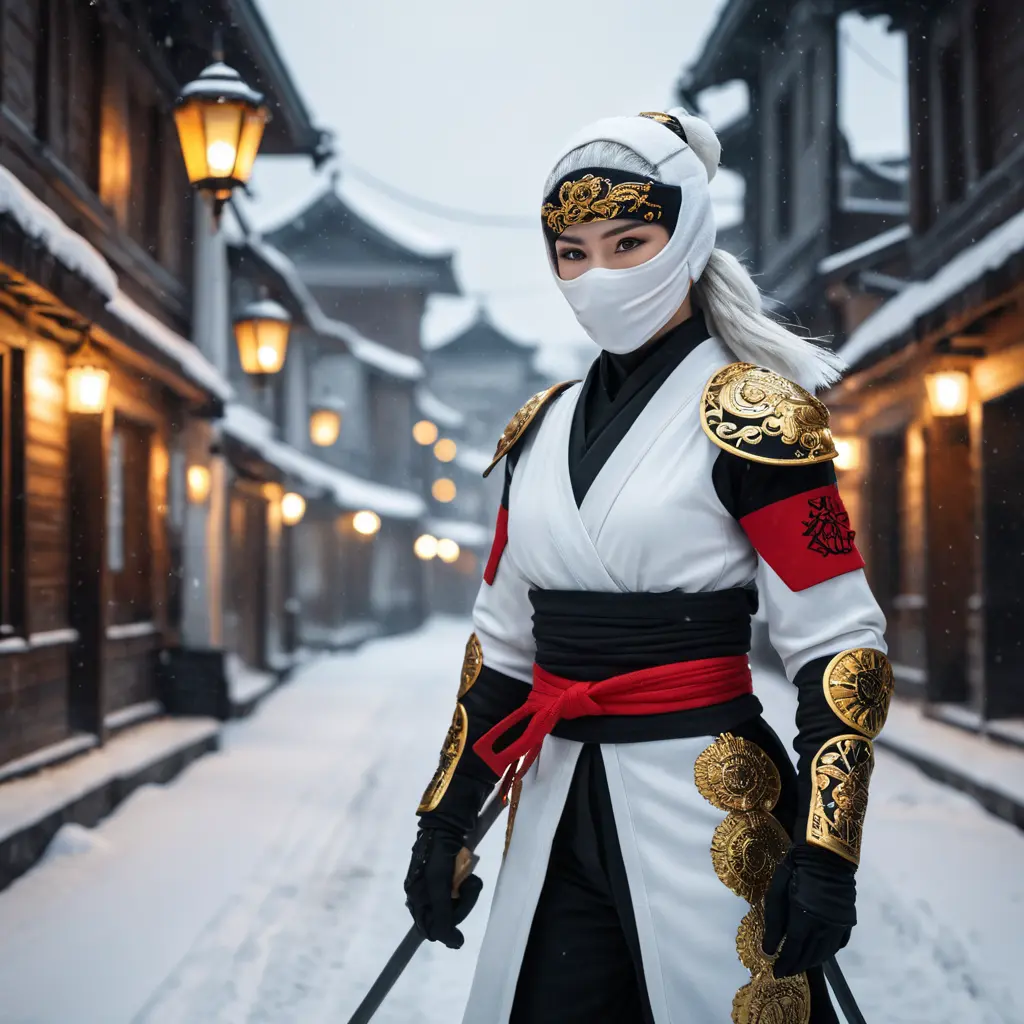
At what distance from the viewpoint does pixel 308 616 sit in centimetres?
2264

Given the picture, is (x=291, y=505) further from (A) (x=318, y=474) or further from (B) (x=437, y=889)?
(B) (x=437, y=889)

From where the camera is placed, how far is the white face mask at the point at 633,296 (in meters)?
2.23

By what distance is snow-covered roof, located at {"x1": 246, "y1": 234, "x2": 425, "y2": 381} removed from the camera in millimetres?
12508

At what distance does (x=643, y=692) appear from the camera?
2.14 meters

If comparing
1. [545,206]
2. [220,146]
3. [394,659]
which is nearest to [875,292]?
[220,146]

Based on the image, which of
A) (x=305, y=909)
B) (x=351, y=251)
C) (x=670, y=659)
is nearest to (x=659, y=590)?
(x=670, y=659)

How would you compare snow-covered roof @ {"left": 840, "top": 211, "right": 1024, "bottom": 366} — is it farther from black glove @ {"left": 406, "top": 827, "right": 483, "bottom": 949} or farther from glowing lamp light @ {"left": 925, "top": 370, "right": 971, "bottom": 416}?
black glove @ {"left": 406, "top": 827, "right": 483, "bottom": 949}

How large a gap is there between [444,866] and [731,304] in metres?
1.25

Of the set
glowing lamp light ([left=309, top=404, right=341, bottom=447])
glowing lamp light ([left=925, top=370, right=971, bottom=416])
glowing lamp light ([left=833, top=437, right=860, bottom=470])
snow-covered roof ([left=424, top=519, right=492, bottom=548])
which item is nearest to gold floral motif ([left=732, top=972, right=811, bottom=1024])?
glowing lamp light ([left=925, top=370, right=971, bottom=416])

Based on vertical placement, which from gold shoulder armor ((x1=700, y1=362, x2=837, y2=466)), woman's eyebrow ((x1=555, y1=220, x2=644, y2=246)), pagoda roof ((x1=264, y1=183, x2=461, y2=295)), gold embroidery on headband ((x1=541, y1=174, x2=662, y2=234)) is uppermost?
pagoda roof ((x1=264, y1=183, x2=461, y2=295))

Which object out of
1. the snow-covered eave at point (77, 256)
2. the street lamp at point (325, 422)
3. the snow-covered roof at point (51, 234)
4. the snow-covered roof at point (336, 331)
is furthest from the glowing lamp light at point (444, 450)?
the snow-covered roof at point (51, 234)

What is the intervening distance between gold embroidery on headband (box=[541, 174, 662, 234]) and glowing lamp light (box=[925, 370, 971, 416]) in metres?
6.75

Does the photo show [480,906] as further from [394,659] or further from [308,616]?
[308,616]

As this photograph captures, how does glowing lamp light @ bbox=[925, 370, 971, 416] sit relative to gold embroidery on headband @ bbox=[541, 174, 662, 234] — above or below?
above
